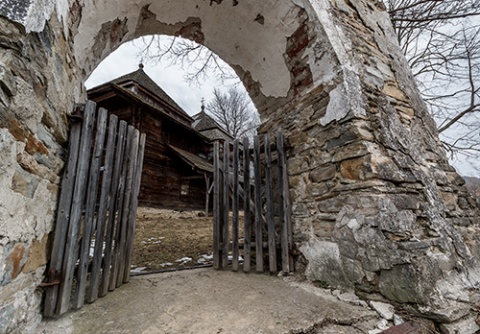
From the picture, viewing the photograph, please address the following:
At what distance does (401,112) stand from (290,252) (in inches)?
69.5

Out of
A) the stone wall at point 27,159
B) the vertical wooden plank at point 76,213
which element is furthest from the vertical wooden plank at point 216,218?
the stone wall at point 27,159

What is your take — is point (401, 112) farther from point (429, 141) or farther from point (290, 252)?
point (290, 252)

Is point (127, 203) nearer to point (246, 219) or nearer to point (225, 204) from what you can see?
point (225, 204)

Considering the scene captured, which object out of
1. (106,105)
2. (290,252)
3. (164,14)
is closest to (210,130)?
(106,105)

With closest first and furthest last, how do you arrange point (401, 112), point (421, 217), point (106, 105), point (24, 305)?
1. point (24, 305)
2. point (421, 217)
3. point (401, 112)
4. point (106, 105)

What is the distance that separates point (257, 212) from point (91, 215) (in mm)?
1516

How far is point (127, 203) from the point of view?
6.62ft

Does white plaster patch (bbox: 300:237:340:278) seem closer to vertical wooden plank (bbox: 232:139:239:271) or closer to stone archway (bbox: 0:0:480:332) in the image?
stone archway (bbox: 0:0:480:332)

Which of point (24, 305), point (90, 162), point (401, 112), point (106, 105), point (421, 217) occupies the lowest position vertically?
point (24, 305)

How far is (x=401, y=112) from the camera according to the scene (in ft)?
7.24

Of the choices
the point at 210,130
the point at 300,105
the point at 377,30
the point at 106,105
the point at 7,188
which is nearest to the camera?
the point at 7,188

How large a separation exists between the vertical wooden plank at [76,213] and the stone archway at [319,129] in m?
0.12

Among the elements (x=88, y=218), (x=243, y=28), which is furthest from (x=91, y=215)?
(x=243, y=28)

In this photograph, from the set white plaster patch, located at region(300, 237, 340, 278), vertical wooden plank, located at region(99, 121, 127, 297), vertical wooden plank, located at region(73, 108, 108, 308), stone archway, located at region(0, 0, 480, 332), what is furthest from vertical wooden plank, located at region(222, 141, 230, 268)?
vertical wooden plank, located at region(73, 108, 108, 308)
